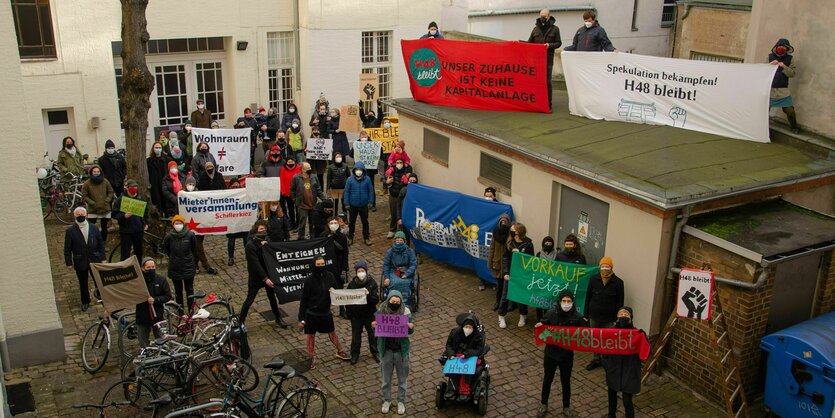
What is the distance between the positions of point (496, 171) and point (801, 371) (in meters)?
7.18

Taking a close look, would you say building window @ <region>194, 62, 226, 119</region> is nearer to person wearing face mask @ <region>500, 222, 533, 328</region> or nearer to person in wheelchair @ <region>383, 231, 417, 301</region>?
person in wheelchair @ <region>383, 231, 417, 301</region>

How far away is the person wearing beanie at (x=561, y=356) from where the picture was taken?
1137cm

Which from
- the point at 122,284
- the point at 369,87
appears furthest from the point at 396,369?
the point at 369,87

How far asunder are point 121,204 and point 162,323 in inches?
155

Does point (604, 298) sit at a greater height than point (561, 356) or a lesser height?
greater

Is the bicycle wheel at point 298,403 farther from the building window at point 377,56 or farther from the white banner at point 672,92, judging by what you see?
the building window at point 377,56

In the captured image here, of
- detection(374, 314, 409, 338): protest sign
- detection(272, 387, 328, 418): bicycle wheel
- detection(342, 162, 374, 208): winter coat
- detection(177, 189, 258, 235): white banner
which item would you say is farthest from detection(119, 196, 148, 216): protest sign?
detection(374, 314, 409, 338): protest sign

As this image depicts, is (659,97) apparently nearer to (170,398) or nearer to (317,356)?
(317,356)

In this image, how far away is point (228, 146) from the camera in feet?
65.3

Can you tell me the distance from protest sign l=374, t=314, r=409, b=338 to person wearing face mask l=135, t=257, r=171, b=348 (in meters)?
3.64

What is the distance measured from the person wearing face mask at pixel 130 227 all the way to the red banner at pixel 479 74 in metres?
6.86

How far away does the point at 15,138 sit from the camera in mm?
12023

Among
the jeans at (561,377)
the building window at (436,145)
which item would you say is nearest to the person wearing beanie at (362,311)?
the jeans at (561,377)

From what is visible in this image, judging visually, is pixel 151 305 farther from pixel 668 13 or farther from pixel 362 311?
pixel 668 13
